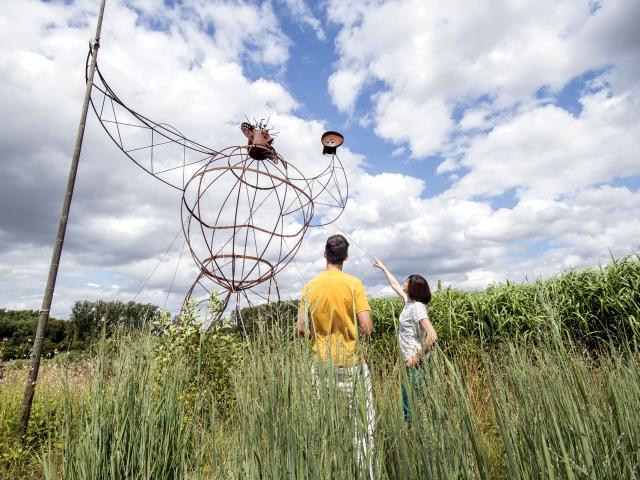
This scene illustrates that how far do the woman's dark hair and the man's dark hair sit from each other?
1.07 metres

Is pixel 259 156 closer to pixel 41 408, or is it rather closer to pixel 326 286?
pixel 326 286

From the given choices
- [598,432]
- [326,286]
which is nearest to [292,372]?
[598,432]

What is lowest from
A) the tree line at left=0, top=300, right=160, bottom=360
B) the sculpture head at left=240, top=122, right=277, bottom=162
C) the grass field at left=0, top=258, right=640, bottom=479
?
the grass field at left=0, top=258, right=640, bottom=479

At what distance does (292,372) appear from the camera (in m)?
1.48

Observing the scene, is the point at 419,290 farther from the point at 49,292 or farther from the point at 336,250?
the point at 49,292

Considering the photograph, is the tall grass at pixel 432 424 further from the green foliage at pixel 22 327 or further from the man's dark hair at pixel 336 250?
the green foliage at pixel 22 327

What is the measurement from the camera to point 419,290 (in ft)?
12.6

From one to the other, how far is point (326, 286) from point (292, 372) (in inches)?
56.0

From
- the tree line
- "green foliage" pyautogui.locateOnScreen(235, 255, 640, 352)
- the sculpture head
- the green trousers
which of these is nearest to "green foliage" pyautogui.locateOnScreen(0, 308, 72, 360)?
the tree line

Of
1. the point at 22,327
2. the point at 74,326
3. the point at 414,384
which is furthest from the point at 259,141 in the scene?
the point at 22,327

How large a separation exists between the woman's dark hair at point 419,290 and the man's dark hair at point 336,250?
1.07 m

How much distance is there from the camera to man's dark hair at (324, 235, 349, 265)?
3088mm

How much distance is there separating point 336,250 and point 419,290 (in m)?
1.20

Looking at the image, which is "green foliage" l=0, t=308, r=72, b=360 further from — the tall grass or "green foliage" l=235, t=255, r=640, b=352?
the tall grass
